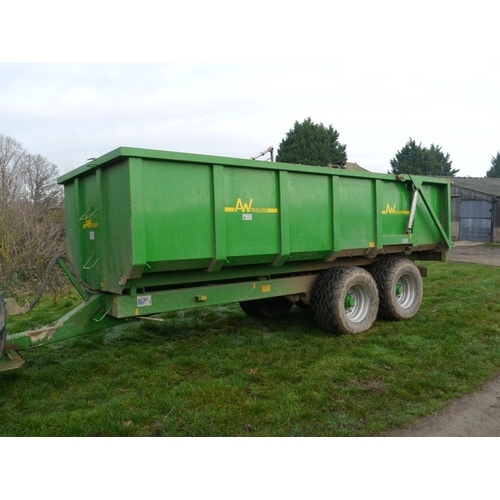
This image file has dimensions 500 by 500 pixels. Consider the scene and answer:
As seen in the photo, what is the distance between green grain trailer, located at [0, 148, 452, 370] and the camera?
4.33 metres

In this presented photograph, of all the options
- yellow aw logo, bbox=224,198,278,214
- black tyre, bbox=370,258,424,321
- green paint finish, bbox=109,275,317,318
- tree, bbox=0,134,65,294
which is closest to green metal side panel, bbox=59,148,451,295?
yellow aw logo, bbox=224,198,278,214

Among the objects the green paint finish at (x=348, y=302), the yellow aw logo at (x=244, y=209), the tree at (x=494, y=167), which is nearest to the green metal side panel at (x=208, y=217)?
the yellow aw logo at (x=244, y=209)

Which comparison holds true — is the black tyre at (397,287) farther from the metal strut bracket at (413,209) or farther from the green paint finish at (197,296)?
the green paint finish at (197,296)

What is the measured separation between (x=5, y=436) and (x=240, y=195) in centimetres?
314

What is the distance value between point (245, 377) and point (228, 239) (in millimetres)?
1481

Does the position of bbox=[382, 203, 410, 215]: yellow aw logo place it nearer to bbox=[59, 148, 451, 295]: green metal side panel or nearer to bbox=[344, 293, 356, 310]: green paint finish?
bbox=[59, 148, 451, 295]: green metal side panel

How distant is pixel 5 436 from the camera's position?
11.2 ft

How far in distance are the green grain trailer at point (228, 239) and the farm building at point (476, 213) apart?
20460mm

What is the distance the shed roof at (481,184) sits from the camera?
2575cm

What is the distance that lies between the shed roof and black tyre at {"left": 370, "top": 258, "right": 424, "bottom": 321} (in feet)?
68.4

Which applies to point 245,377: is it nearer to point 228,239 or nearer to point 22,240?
point 228,239

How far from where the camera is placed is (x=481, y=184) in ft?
95.9

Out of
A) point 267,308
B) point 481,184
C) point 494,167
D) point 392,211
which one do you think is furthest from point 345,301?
point 494,167
